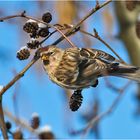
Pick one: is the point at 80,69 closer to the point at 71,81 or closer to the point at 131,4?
the point at 71,81

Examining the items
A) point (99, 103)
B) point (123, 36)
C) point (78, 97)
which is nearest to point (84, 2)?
point (123, 36)

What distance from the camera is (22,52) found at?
1527 mm

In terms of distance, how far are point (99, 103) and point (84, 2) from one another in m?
1.40

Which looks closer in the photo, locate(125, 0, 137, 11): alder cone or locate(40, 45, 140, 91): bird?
locate(40, 45, 140, 91): bird

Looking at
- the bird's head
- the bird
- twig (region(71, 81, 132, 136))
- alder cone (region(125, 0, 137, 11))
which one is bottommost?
twig (region(71, 81, 132, 136))

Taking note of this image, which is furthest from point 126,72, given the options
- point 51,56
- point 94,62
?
point 51,56

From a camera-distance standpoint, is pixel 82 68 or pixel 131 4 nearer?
pixel 82 68

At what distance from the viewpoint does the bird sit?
4.95ft

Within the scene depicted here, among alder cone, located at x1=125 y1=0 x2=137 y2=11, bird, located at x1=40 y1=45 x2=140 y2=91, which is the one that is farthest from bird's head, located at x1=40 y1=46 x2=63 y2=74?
alder cone, located at x1=125 y1=0 x2=137 y2=11

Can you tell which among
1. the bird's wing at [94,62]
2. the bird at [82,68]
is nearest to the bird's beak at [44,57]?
the bird at [82,68]

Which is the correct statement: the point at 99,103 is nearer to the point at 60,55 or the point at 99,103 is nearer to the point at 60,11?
the point at 60,55

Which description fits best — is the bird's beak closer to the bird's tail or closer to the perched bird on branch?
the perched bird on branch

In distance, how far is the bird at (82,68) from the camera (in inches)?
59.4

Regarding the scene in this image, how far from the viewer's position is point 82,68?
155cm
